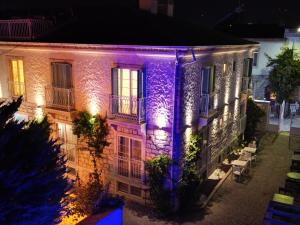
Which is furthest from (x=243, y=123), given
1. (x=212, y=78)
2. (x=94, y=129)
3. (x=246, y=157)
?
(x=94, y=129)

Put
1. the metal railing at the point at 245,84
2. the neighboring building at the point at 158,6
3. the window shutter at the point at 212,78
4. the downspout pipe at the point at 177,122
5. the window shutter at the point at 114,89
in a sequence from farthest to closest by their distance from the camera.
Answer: the metal railing at the point at 245,84 → the neighboring building at the point at 158,6 → the window shutter at the point at 212,78 → the window shutter at the point at 114,89 → the downspout pipe at the point at 177,122

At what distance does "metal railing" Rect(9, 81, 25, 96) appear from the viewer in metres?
→ 17.6

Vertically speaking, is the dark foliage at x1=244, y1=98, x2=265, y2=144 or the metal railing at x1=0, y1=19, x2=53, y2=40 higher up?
the metal railing at x1=0, y1=19, x2=53, y2=40

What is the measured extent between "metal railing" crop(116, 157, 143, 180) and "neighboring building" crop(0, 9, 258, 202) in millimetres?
47

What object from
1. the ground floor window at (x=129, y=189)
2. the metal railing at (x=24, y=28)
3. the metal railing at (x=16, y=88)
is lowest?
the ground floor window at (x=129, y=189)

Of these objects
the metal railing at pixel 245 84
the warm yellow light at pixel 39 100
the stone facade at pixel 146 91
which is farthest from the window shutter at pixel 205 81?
the warm yellow light at pixel 39 100

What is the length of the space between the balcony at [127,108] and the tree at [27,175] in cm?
416

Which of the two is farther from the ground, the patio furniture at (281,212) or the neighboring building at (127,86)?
the neighboring building at (127,86)

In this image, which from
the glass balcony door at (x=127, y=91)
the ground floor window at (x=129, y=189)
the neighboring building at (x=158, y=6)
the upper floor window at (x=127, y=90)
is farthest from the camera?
the neighboring building at (x=158, y=6)

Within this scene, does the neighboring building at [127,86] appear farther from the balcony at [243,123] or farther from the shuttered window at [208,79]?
the balcony at [243,123]

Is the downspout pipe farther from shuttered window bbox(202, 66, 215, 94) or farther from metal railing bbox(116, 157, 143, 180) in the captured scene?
shuttered window bbox(202, 66, 215, 94)

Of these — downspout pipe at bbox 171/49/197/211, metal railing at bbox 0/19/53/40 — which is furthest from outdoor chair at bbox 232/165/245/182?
metal railing at bbox 0/19/53/40

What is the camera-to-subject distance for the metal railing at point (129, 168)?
1449cm

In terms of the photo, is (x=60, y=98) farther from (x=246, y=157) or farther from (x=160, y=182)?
(x=246, y=157)
